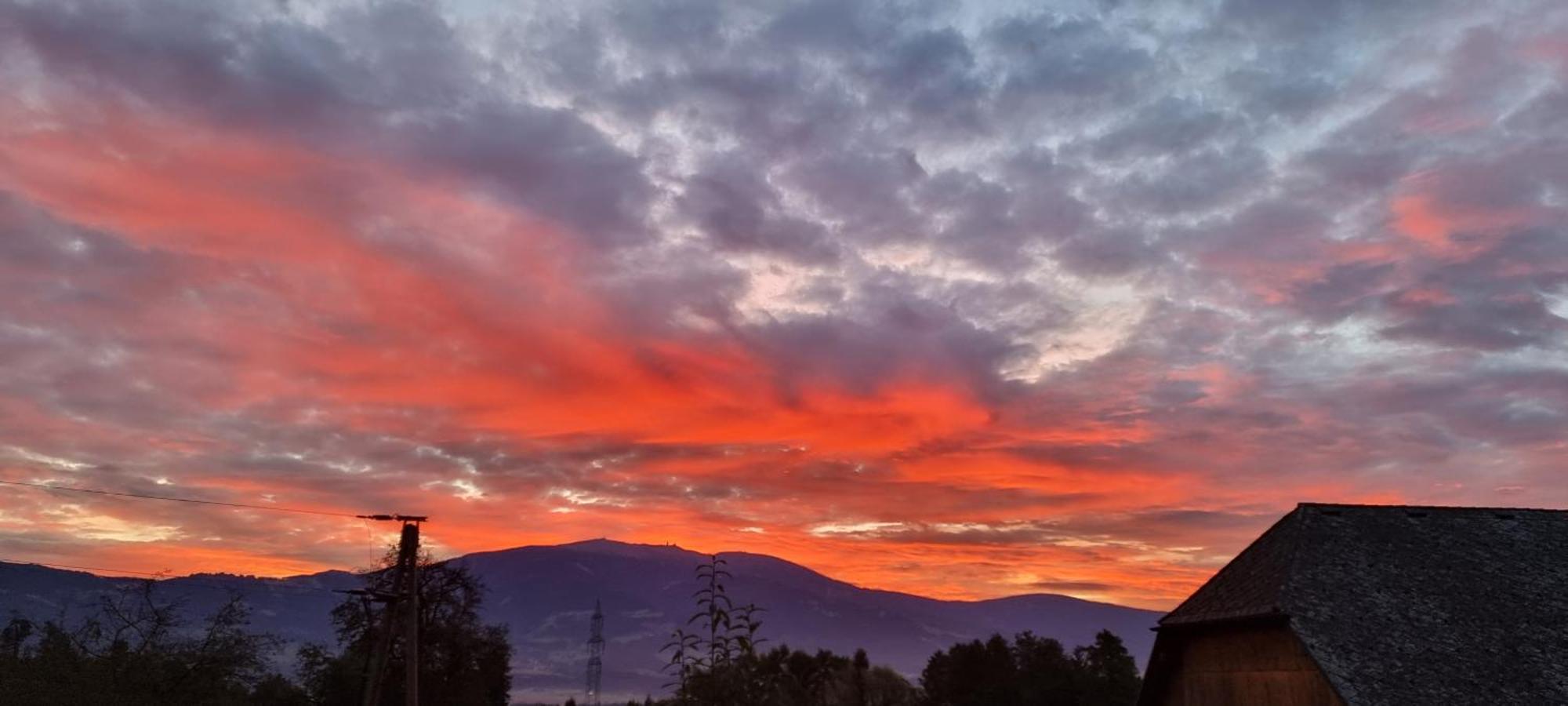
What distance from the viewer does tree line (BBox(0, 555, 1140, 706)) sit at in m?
9.45

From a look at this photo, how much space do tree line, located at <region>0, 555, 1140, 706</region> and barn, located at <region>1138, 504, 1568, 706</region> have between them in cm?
1328

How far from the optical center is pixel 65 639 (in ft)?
136

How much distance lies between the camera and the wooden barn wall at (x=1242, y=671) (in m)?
25.0

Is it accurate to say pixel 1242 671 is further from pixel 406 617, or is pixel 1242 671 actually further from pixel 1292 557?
pixel 406 617

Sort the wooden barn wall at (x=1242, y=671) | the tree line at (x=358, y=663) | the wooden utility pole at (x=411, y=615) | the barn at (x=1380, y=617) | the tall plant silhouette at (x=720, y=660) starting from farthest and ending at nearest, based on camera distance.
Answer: the wooden utility pole at (x=411, y=615) < the wooden barn wall at (x=1242, y=671) < the barn at (x=1380, y=617) < the tree line at (x=358, y=663) < the tall plant silhouette at (x=720, y=660)

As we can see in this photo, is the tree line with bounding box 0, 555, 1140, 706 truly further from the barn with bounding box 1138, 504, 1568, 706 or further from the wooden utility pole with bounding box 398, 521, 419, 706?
the barn with bounding box 1138, 504, 1568, 706

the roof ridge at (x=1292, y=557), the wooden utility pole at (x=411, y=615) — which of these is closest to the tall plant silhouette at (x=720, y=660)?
the wooden utility pole at (x=411, y=615)

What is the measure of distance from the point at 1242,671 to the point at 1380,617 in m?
3.85

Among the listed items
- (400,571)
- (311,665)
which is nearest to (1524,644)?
(400,571)

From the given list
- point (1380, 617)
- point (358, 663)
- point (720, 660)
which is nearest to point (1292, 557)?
point (1380, 617)

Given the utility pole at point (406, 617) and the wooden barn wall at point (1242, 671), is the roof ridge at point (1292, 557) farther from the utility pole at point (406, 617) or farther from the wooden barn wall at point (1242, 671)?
the utility pole at point (406, 617)

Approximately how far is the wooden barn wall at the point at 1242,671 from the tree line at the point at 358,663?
13.1 metres

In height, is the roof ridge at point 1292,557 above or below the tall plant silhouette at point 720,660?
above

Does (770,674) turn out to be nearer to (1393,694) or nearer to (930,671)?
(1393,694)
